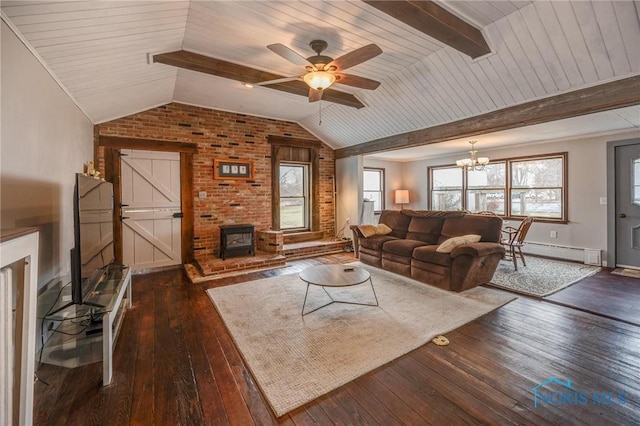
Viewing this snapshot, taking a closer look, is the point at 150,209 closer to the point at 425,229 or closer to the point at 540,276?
the point at 425,229

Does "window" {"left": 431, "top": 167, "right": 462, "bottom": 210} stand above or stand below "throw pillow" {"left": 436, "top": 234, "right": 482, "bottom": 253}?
above

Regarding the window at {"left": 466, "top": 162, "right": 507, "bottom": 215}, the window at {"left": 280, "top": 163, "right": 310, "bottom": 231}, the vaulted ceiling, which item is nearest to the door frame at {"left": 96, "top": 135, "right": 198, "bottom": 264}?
the vaulted ceiling

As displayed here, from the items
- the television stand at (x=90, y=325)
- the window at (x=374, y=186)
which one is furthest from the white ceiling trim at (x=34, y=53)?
the window at (x=374, y=186)

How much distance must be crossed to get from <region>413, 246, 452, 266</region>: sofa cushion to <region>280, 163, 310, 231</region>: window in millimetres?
3178

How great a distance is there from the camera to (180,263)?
515 cm

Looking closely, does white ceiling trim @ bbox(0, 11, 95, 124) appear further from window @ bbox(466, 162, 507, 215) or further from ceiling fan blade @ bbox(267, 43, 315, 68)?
window @ bbox(466, 162, 507, 215)

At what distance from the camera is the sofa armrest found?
3514mm

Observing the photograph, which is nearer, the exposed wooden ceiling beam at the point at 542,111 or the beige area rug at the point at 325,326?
the beige area rug at the point at 325,326

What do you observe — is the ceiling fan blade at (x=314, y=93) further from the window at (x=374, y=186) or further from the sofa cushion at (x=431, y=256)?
the window at (x=374, y=186)

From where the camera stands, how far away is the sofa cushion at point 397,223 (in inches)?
206

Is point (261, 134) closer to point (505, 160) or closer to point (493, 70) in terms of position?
point (493, 70)

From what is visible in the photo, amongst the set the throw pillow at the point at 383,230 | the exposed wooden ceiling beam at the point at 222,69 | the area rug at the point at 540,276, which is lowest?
the area rug at the point at 540,276

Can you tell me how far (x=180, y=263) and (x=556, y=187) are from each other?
7.53 m

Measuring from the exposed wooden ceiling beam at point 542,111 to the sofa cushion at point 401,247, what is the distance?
5.77ft
